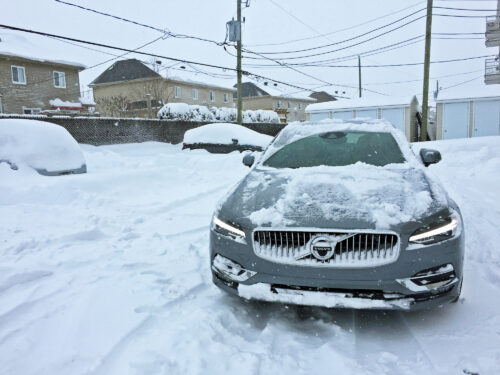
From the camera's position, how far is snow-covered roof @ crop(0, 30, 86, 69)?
25.4 metres

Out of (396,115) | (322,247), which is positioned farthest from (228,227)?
(396,115)

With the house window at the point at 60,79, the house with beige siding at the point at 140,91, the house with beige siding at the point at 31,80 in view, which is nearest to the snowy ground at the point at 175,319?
the house with beige siding at the point at 31,80

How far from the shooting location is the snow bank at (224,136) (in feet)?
43.8

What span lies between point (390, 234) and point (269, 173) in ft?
4.49

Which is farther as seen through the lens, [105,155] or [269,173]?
[105,155]

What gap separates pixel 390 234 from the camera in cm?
232

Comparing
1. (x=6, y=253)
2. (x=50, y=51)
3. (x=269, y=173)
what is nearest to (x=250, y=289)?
(x=269, y=173)

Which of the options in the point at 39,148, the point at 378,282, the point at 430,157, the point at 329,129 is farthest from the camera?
the point at 39,148

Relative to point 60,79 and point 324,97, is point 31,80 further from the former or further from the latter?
point 324,97

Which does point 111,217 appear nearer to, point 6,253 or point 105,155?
point 6,253

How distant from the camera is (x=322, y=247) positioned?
235 cm

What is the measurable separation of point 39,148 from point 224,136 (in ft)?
23.4

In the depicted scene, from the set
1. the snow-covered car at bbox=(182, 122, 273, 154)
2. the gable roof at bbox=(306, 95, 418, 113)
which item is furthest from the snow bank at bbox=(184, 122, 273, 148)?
the gable roof at bbox=(306, 95, 418, 113)

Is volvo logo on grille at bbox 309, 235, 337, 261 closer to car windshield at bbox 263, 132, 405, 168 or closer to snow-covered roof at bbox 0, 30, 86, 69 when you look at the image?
car windshield at bbox 263, 132, 405, 168
